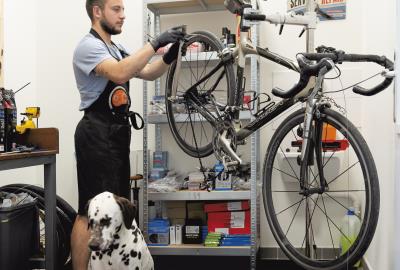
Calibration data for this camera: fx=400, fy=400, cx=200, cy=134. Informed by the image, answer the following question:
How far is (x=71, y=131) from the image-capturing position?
3.27 m

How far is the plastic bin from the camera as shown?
2.01 metres

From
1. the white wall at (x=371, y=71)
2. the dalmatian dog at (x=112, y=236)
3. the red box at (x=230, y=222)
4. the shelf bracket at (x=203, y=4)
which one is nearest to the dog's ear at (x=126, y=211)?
the dalmatian dog at (x=112, y=236)

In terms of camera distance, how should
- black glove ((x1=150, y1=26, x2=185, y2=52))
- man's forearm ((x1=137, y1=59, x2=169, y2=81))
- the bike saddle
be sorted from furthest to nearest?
man's forearm ((x1=137, y1=59, x2=169, y2=81)) → black glove ((x1=150, y1=26, x2=185, y2=52)) → the bike saddle

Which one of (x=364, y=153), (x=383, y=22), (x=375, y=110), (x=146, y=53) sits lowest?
(x=364, y=153)

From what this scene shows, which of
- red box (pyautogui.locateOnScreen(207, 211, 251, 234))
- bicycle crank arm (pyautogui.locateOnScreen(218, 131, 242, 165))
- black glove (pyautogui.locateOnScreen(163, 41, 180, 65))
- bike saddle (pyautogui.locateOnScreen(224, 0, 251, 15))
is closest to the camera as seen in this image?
bike saddle (pyautogui.locateOnScreen(224, 0, 251, 15))

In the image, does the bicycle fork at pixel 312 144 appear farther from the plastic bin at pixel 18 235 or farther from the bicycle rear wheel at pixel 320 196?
the plastic bin at pixel 18 235

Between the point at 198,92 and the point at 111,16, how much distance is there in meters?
0.62

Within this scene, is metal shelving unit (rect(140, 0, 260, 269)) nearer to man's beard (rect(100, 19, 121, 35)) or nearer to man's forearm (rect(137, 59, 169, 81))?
man's forearm (rect(137, 59, 169, 81))

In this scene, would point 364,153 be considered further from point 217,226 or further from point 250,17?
point 217,226

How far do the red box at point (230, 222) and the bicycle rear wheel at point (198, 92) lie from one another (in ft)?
1.67

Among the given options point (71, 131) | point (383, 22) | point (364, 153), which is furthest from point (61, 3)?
point (364, 153)

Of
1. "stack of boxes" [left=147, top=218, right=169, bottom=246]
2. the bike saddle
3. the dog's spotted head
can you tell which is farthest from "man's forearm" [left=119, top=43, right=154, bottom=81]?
"stack of boxes" [left=147, top=218, right=169, bottom=246]

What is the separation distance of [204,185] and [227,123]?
85 centimetres

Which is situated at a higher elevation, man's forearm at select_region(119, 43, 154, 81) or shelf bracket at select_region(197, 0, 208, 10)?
shelf bracket at select_region(197, 0, 208, 10)
